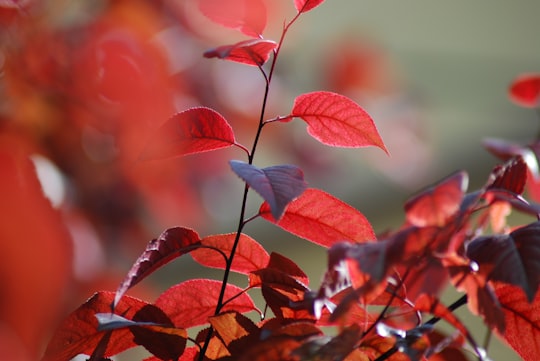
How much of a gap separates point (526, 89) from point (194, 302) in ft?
1.76

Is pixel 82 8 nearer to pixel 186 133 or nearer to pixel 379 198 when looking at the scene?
pixel 186 133

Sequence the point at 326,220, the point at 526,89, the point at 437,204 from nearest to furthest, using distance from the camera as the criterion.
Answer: the point at 437,204, the point at 326,220, the point at 526,89

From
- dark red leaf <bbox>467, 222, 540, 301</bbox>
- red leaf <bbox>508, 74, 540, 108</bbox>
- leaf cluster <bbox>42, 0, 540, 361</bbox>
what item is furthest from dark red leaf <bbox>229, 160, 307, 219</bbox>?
red leaf <bbox>508, 74, 540, 108</bbox>

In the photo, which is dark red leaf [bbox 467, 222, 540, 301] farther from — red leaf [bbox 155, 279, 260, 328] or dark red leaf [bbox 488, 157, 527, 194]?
red leaf [bbox 155, 279, 260, 328]

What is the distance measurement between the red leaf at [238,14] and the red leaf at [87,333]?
0.22 m

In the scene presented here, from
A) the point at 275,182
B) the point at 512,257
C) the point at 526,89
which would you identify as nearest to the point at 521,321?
the point at 512,257

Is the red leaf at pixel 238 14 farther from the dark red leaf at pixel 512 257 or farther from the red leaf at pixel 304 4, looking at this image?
the dark red leaf at pixel 512 257

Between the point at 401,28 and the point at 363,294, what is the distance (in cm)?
350

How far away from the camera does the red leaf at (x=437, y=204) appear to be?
39 centimetres

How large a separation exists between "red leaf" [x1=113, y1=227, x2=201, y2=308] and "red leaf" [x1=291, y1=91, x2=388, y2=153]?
0.38 ft

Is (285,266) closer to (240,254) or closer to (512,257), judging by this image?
(240,254)

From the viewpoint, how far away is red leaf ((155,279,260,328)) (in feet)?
1.73

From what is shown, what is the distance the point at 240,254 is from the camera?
536 mm

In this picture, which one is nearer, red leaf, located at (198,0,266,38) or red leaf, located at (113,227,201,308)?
red leaf, located at (113,227,201,308)
